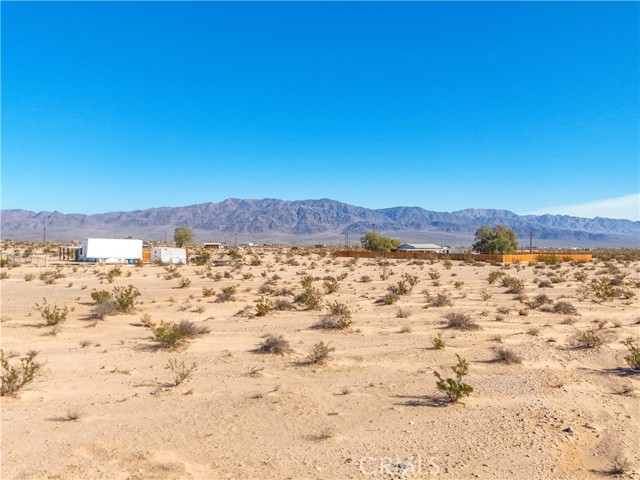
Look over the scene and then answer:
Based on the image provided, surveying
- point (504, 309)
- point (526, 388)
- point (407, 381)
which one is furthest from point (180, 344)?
point (504, 309)

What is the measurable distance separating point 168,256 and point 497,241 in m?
47.6

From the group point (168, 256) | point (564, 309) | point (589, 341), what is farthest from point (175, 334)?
point (168, 256)

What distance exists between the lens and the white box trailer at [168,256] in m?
47.9

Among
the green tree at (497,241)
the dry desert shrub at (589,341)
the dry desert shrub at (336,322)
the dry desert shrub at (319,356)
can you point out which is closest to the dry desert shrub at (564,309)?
the dry desert shrub at (589,341)

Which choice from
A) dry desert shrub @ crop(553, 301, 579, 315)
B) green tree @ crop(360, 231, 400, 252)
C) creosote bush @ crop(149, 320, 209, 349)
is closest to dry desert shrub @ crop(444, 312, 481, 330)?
dry desert shrub @ crop(553, 301, 579, 315)

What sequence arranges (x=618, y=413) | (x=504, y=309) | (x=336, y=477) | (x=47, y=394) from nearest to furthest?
(x=336, y=477)
(x=618, y=413)
(x=47, y=394)
(x=504, y=309)

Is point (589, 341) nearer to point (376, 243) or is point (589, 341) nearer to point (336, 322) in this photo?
point (336, 322)

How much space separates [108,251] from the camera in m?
49.7

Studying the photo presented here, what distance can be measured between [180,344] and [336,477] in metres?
7.42

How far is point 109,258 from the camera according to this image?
49.1 metres

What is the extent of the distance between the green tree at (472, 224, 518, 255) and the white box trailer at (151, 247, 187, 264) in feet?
148

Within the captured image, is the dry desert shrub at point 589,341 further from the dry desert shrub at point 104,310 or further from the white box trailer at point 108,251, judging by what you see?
the white box trailer at point 108,251

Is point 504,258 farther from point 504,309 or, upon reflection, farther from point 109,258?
point 109,258

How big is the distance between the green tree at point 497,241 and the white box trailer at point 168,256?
4526 cm
